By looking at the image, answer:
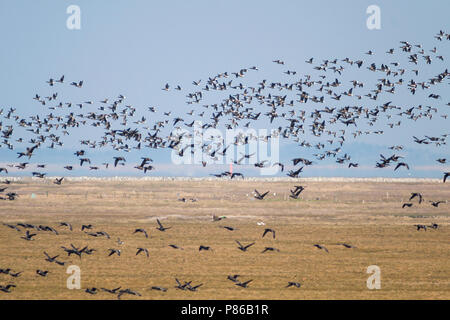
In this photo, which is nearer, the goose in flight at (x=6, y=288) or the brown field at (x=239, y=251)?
the goose in flight at (x=6, y=288)

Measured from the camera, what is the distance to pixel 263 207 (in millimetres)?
100500

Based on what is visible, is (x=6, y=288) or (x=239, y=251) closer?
(x=6, y=288)

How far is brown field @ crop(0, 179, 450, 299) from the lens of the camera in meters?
42.3

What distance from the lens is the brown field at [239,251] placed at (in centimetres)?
4231

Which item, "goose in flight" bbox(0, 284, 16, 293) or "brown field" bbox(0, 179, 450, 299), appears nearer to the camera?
"goose in flight" bbox(0, 284, 16, 293)

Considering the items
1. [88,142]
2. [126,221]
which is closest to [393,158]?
[88,142]

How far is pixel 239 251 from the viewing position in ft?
187

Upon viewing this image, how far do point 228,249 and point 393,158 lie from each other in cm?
1522

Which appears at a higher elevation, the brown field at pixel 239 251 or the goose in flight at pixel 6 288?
the goose in flight at pixel 6 288

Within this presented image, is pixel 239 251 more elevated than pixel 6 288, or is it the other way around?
pixel 6 288

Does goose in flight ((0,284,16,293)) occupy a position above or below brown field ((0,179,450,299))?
above
